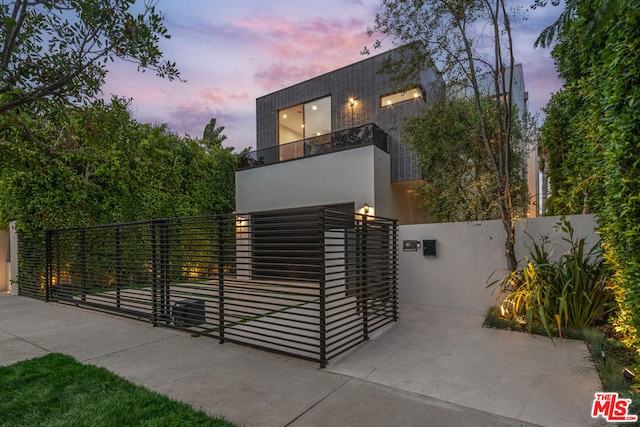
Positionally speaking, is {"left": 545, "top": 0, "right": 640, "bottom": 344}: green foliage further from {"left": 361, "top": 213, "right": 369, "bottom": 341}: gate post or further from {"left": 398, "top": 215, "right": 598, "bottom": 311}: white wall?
{"left": 361, "top": 213, "right": 369, "bottom": 341}: gate post

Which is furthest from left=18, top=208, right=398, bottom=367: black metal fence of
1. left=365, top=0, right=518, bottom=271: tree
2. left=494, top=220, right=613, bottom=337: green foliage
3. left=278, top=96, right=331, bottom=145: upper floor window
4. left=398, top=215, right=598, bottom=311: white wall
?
left=278, top=96, right=331, bottom=145: upper floor window

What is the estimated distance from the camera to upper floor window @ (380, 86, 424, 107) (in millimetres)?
9477

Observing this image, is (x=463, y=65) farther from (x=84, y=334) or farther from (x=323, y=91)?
(x=84, y=334)

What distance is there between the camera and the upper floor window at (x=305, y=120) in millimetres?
11578

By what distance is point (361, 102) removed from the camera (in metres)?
10.6

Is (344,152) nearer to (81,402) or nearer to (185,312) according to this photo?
(185,312)

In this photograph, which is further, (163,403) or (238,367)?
(238,367)

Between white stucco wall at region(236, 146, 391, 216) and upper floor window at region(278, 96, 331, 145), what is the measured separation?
230cm

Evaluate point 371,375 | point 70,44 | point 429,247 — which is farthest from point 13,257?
point 429,247

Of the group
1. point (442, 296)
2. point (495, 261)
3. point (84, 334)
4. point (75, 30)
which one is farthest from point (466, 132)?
point (84, 334)

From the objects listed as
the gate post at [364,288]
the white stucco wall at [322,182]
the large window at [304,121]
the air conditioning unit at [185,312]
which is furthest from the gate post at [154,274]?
the large window at [304,121]

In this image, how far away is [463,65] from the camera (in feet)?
20.3

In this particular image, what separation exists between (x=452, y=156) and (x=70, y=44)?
7564 mm

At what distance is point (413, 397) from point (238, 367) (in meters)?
1.87
